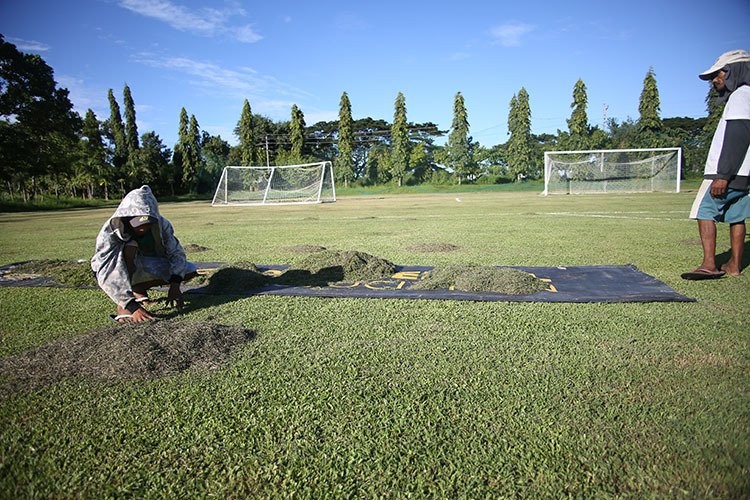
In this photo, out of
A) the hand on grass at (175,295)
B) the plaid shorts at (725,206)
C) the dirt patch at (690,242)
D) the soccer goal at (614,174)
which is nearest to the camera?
the hand on grass at (175,295)

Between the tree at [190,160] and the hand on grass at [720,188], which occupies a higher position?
the tree at [190,160]

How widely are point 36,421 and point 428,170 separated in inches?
2379

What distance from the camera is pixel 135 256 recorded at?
3.77m

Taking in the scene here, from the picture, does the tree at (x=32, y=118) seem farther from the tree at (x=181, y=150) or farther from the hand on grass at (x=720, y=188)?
the hand on grass at (x=720, y=188)

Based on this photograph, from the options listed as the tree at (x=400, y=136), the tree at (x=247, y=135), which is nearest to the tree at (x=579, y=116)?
the tree at (x=400, y=136)

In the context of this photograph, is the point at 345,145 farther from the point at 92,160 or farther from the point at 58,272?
the point at 58,272

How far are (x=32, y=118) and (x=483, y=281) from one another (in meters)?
36.3

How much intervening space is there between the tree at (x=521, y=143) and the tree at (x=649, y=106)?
12.3 metres

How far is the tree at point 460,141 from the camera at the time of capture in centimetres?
5372

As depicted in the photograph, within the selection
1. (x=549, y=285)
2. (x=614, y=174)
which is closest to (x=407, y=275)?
(x=549, y=285)

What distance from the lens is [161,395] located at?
231cm

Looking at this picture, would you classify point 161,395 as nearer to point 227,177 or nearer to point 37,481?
point 37,481

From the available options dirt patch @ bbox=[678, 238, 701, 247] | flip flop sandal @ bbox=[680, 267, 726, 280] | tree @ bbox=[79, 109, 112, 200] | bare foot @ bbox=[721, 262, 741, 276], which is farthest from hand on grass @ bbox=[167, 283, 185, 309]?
tree @ bbox=[79, 109, 112, 200]

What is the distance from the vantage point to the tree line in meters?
32.0
